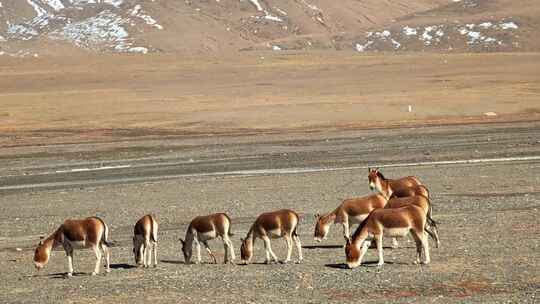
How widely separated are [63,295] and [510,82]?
70.7 m

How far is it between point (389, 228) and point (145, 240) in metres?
4.31

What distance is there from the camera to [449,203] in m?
26.2

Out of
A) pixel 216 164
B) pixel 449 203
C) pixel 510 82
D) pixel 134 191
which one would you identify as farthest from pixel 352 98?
pixel 449 203

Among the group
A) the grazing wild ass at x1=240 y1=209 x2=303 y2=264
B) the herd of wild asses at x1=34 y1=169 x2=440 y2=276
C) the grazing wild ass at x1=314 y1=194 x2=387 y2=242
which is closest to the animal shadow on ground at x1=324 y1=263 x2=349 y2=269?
the herd of wild asses at x1=34 y1=169 x2=440 y2=276

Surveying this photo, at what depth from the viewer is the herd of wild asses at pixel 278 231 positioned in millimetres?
16906

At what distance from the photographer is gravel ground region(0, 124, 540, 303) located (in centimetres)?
1565

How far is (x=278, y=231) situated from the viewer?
18.0m

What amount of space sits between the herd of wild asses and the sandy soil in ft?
124

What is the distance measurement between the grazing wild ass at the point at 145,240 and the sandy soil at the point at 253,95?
38320 millimetres

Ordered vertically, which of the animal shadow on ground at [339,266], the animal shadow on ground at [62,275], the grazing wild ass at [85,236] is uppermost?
the grazing wild ass at [85,236]

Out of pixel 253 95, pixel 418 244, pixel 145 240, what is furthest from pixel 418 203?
pixel 253 95

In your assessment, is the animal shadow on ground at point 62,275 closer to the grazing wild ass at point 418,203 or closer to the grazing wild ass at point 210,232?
the grazing wild ass at point 210,232

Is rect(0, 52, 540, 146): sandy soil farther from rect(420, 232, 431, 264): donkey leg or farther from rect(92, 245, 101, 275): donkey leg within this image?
rect(420, 232, 431, 264): donkey leg

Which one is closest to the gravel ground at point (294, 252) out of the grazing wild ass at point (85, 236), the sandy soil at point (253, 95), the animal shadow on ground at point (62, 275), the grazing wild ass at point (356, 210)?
the animal shadow on ground at point (62, 275)
